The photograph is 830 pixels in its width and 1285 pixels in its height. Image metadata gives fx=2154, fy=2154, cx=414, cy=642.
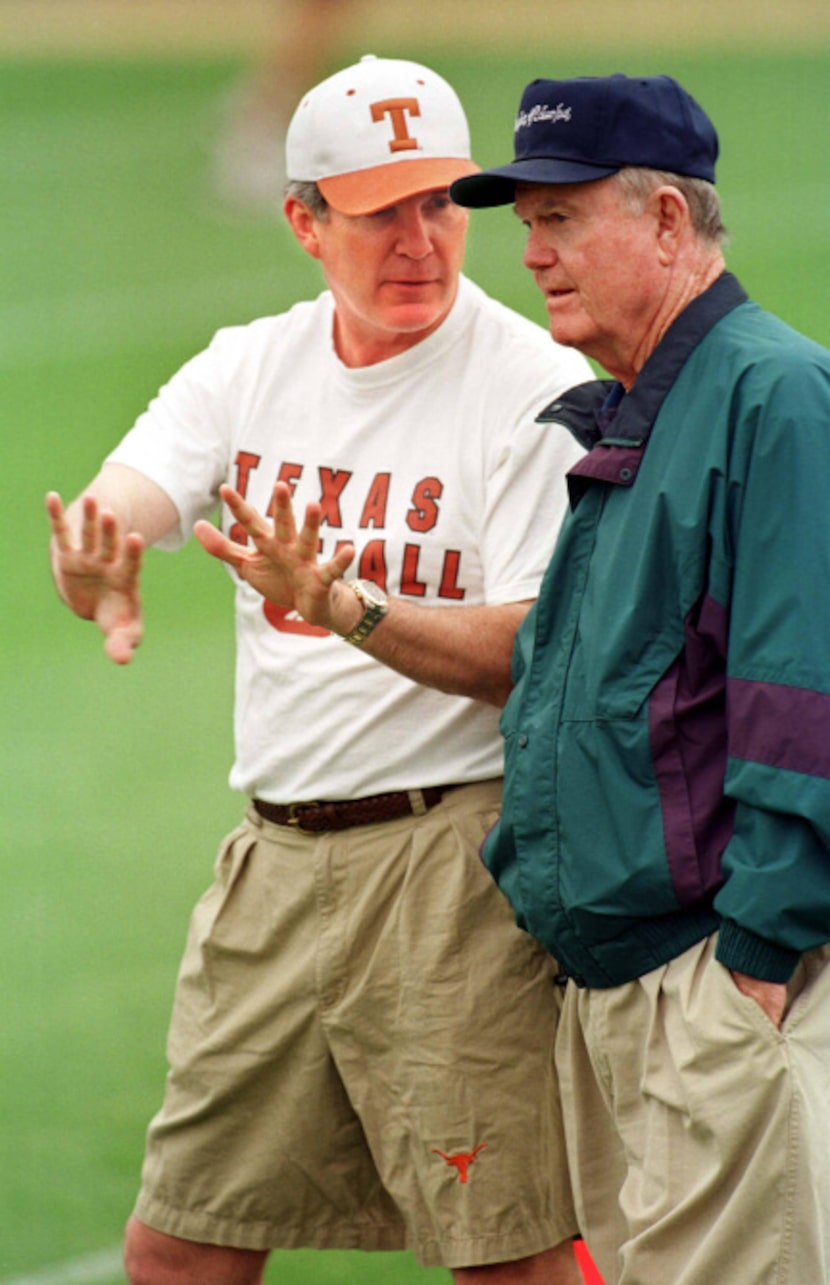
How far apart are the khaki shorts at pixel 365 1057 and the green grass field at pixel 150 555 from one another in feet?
2.34

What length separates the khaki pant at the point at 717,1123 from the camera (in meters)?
2.86

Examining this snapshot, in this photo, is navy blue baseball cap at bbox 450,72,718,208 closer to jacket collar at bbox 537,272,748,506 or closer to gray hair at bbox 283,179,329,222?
jacket collar at bbox 537,272,748,506

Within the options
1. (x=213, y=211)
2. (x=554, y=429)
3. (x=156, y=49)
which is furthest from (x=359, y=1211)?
(x=156, y=49)

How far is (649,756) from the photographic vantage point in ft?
9.64

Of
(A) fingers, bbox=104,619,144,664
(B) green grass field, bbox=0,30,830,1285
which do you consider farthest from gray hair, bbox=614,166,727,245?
(B) green grass field, bbox=0,30,830,1285

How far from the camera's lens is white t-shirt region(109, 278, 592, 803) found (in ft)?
11.4

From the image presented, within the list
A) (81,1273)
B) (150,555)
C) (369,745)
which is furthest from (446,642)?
(150,555)

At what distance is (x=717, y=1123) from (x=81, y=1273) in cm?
190

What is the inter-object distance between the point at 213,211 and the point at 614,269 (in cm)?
1045

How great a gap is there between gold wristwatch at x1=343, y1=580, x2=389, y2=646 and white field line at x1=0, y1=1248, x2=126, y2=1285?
66.0 inches

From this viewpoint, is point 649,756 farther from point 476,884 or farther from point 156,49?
point 156,49

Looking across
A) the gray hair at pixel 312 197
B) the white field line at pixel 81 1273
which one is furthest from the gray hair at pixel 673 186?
the white field line at pixel 81 1273

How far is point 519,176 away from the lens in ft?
10.0

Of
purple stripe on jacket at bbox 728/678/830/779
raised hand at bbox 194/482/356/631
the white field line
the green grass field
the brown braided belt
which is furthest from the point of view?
the green grass field
